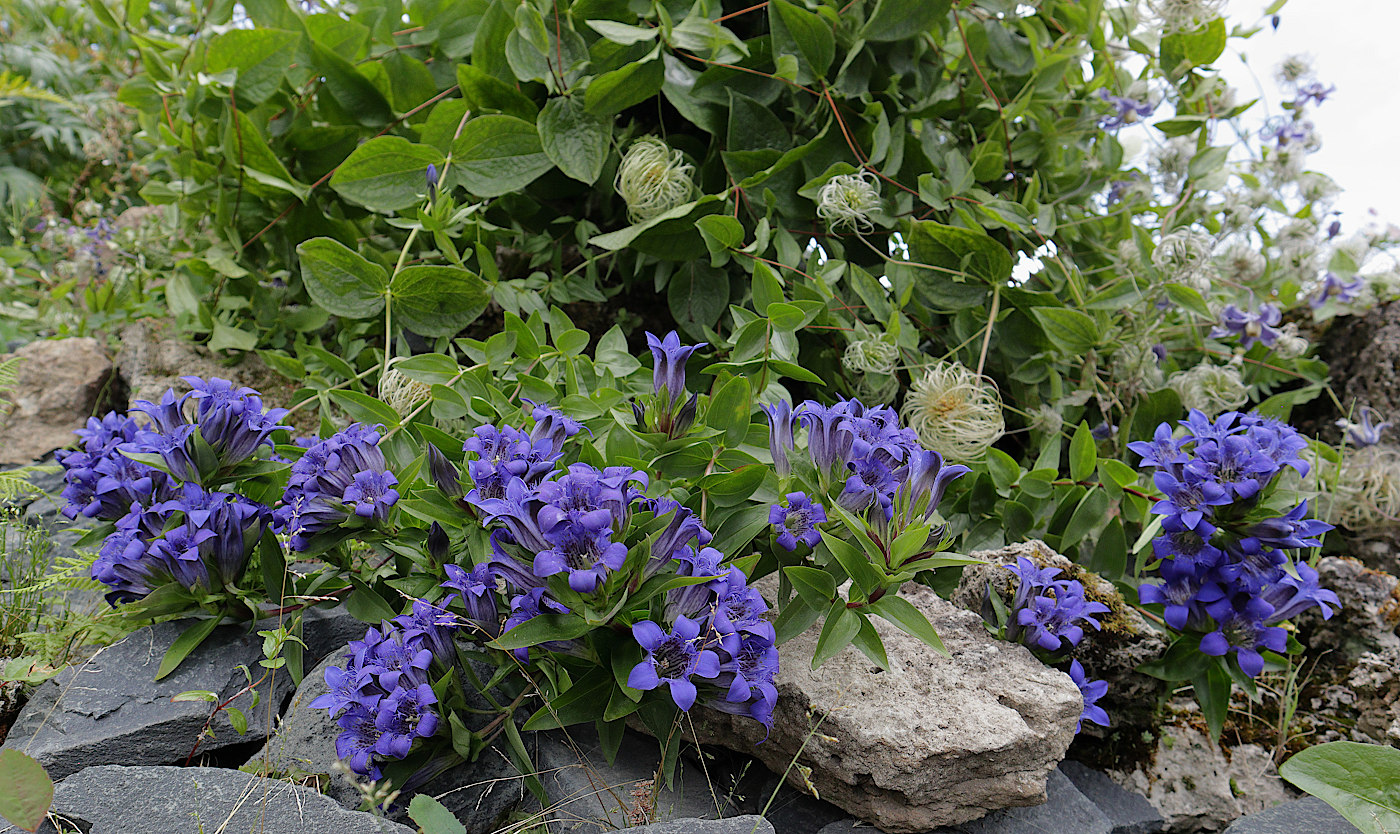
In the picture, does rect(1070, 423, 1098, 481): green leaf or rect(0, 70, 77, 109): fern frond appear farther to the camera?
rect(0, 70, 77, 109): fern frond

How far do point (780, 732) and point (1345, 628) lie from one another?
1550 mm

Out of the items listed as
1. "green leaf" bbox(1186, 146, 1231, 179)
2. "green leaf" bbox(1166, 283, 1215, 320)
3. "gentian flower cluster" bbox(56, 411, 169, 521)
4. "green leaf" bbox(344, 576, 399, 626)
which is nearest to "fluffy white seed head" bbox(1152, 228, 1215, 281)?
"green leaf" bbox(1166, 283, 1215, 320)

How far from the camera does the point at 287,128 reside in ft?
8.34

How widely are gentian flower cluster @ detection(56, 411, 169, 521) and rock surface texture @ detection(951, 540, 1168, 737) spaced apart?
1.63m

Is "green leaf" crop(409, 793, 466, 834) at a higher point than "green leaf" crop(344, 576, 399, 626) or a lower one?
higher

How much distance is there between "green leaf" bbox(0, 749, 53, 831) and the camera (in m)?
1.10

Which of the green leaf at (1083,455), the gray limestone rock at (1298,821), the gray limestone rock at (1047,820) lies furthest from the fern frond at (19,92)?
the gray limestone rock at (1298,821)

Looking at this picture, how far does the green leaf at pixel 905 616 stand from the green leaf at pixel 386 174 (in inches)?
58.8

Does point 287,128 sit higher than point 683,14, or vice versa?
point 683,14

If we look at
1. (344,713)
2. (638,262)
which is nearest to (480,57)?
(638,262)

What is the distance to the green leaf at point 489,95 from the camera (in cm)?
215

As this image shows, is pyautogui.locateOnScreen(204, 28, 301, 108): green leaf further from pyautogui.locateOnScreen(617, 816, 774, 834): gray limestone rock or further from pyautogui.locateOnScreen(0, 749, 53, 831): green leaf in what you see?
Answer: pyautogui.locateOnScreen(617, 816, 774, 834): gray limestone rock

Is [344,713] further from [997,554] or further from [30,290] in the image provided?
[30,290]

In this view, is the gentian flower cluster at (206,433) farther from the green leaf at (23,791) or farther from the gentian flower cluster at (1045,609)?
the gentian flower cluster at (1045,609)
